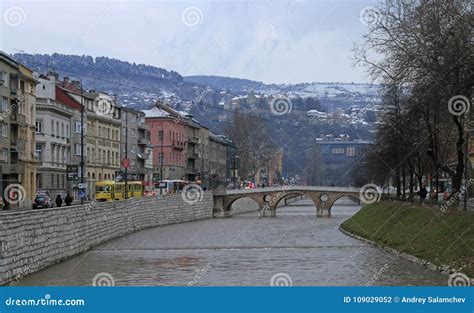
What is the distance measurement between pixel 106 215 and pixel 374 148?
33.6 meters

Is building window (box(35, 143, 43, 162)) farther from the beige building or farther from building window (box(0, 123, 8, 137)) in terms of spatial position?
building window (box(0, 123, 8, 137))

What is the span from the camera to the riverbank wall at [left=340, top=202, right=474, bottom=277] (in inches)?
1288

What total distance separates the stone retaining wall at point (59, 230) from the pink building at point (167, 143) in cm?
5941

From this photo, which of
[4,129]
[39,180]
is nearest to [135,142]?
[39,180]

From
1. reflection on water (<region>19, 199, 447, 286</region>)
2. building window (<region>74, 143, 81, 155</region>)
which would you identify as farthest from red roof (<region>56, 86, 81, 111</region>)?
reflection on water (<region>19, 199, 447, 286</region>)

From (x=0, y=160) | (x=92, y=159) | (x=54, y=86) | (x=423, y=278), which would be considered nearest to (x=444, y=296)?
(x=423, y=278)

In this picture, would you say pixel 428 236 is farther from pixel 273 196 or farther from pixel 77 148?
pixel 273 196

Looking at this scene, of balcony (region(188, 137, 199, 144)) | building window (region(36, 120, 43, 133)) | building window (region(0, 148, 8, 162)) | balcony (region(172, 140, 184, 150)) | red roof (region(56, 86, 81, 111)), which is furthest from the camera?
balcony (region(188, 137, 199, 144))

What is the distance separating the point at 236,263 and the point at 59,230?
7.76 metres

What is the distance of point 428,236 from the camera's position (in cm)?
3969

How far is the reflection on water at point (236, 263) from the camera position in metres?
32.4

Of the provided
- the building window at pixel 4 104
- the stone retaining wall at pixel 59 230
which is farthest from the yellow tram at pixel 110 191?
the building window at pixel 4 104

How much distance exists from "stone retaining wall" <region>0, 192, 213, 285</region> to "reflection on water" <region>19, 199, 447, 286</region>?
548mm

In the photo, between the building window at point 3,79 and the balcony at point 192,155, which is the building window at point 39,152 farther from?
the balcony at point 192,155
